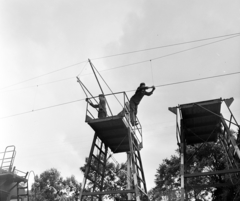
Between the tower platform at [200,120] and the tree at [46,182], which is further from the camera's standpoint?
the tree at [46,182]

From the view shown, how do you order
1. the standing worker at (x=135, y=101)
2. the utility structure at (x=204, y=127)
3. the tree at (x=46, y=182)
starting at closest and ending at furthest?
the utility structure at (x=204, y=127) → the standing worker at (x=135, y=101) → the tree at (x=46, y=182)

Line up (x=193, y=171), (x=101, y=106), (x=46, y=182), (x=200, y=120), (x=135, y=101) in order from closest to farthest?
1. (x=101, y=106)
2. (x=200, y=120)
3. (x=135, y=101)
4. (x=193, y=171)
5. (x=46, y=182)

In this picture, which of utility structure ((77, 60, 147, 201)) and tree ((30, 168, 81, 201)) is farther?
tree ((30, 168, 81, 201))

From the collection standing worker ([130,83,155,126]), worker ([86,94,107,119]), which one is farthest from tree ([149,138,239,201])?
worker ([86,94,107,119])

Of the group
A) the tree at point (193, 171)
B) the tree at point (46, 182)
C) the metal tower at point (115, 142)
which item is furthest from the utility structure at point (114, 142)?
the tree at point (46, 182)

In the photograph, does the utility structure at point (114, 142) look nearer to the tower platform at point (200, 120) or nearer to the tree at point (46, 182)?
the tower platform at point (200, 120)

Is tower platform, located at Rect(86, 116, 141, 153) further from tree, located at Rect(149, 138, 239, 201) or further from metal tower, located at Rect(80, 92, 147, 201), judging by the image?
tree, located at Rect(149, 138, 239, 201)

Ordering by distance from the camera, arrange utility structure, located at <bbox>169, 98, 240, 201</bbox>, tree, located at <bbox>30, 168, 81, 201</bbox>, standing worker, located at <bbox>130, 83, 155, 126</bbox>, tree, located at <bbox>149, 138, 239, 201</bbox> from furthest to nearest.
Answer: tree, located at <bbox>30, 168, 81, 201</bbox>, tree, located at <bbox>149, 138, 239, 201</bbox>, standing worker, located at <bbox>130, 83, 155, 126</bbox>, utility structure, located at <bbox>169, 98, 240, 201</bbox>

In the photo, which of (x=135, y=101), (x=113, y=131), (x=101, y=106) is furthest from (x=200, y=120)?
(x=101, y=106)

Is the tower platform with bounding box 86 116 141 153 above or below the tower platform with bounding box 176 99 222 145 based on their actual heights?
below

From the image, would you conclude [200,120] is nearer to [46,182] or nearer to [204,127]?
[204,127]

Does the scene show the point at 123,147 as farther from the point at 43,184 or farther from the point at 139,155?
the point at 43,184

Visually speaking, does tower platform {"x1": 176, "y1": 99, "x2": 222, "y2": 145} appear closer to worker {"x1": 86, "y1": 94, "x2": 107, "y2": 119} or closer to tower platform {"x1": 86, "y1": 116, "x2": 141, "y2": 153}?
tower platform {"x1": 86, "y1": 116, "x2": 141, "y2": 153}

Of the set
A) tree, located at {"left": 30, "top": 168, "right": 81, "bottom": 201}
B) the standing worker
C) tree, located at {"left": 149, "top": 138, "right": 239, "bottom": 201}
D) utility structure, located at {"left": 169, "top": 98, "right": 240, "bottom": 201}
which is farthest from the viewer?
tree, located at {"left": 30, "top": 168, "right": 81, "bottom": 201}
